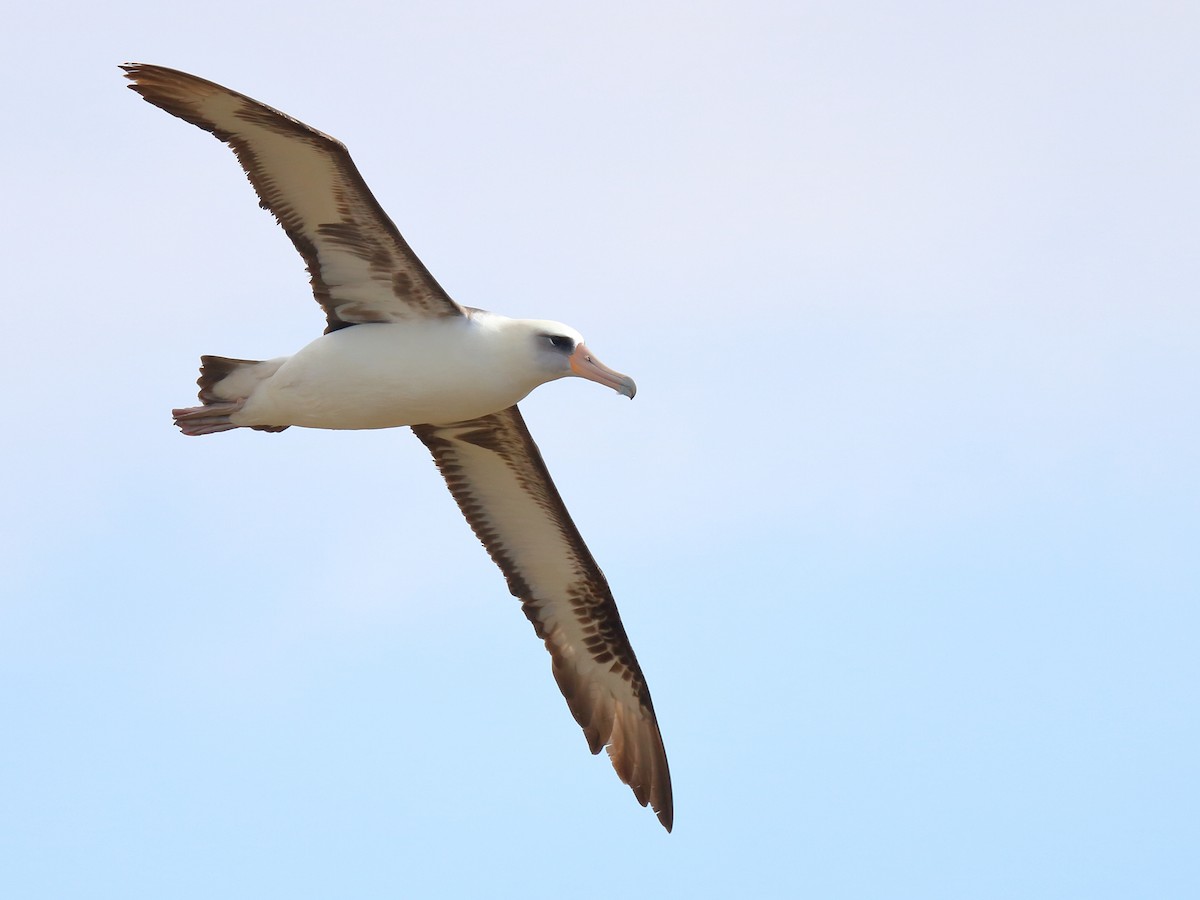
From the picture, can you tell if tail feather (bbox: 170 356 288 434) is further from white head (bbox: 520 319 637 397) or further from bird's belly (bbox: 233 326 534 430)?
white head (bbox: 520 319 637 397)

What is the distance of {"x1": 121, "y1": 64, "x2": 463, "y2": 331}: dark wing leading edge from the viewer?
12086 mm

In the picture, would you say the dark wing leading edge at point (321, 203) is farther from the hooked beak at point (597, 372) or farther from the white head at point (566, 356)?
the hooked beak at point (597, 372)

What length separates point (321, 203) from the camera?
12750 mm

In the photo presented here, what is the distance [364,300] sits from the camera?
42.8ft

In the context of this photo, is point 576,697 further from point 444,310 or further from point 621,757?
point 444,310

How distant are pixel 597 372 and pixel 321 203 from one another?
2.32 metres

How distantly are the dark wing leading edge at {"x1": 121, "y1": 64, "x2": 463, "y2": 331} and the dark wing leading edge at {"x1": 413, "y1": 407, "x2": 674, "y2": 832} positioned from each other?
6.30ft

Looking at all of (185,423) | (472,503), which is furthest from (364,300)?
(472,503)

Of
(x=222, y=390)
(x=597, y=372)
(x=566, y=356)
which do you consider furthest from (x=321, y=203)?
(x=597, y=372)

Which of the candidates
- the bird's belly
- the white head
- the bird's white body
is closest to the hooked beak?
the white head

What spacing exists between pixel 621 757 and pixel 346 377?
182 inches

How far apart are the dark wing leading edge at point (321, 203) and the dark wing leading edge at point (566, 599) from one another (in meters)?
1.92

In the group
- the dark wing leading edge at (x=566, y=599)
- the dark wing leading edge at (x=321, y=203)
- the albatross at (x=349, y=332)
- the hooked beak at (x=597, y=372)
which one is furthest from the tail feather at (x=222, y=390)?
the hooked beak at (x=597, y=372)

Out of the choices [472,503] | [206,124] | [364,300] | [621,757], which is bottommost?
[621,757]
